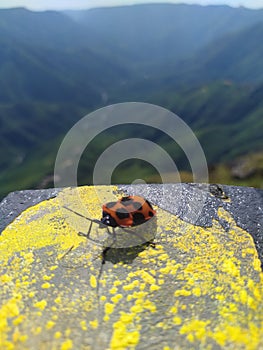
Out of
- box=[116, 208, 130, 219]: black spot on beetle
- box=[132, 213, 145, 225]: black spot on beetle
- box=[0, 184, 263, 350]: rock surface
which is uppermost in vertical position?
box=[116, 208, 130, 219]: black spot on beetle

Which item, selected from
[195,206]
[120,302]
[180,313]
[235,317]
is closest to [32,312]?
[120,302]

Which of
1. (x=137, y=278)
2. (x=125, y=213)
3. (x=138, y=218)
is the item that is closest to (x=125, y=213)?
(x=125, y=213)

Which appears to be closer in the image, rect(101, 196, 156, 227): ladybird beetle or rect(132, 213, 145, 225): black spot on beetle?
rect(101, 196, 156, 227): ladybird beetle

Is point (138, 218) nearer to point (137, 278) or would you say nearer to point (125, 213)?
point (125, 213)

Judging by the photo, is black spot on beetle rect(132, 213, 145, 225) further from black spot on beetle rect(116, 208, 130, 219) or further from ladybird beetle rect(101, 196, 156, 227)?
black spot on beetle rect(116, 208, 130, 219)

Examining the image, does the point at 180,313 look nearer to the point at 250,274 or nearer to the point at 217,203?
the point at 250,274

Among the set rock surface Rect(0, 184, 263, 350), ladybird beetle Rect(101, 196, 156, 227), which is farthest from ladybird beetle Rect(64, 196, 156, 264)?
rock surface Rect(0, 184, 263, 350)

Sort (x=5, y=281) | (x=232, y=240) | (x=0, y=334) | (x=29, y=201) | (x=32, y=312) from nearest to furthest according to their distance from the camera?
1. (x=0, y=334)
2. (x=32, y=312)
3. (x=5, y=281)
4. (x=232, y=240)
5. (x=29, y=201)
